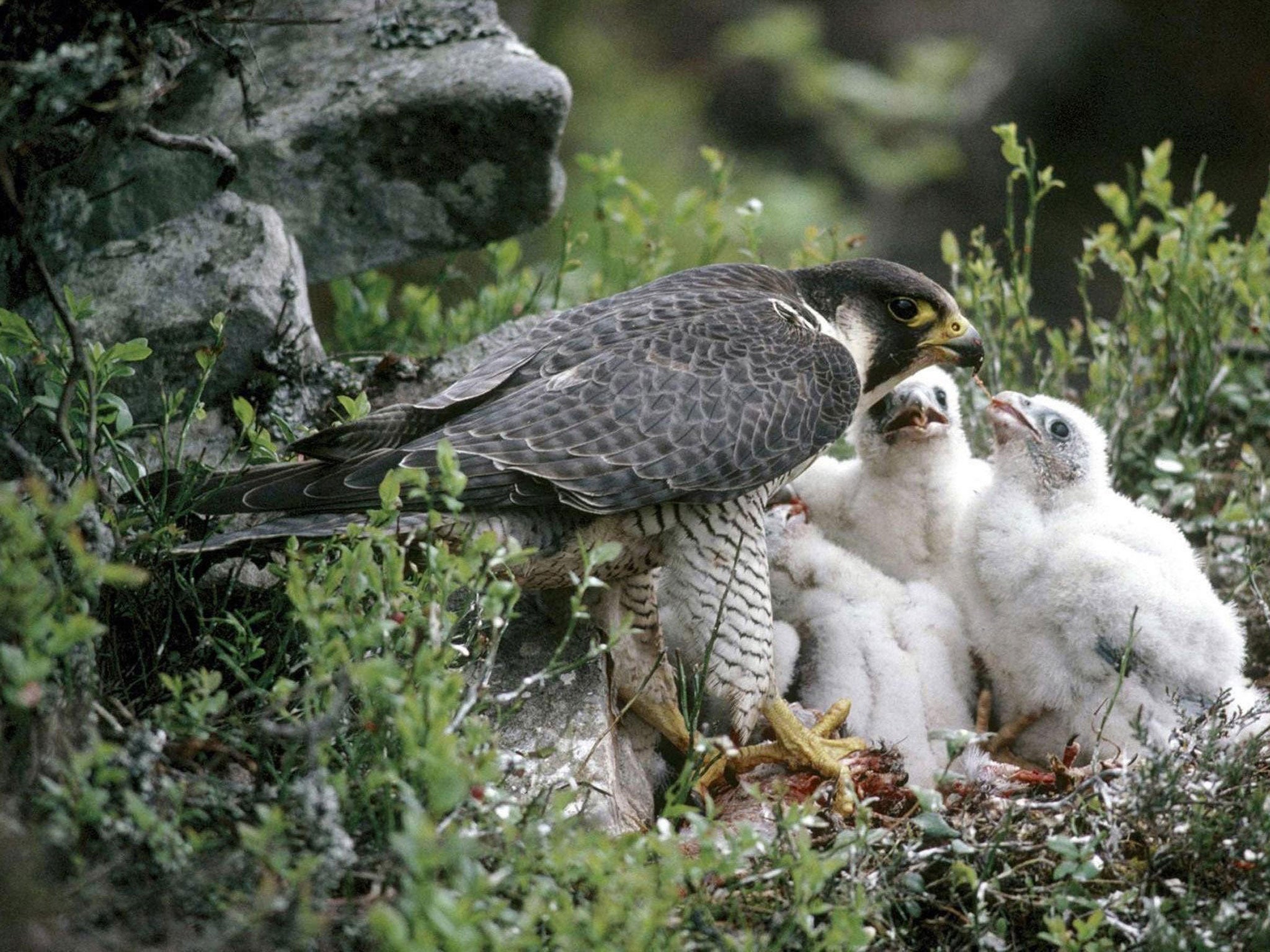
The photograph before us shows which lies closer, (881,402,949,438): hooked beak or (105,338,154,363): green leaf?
(105,338,154,363): green leaf

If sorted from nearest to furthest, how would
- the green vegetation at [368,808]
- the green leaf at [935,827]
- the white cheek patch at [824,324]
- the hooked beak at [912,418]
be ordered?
the green vegetation at [368,808] → the green leaf at [935,827] → the white cheek patch at [824,324] → the hooked beak at [912,418]

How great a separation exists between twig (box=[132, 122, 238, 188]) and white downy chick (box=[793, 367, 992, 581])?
84.6 inches

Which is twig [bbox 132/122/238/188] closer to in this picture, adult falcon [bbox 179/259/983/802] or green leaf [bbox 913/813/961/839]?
adult falcon [bbox 179/259/983/802]

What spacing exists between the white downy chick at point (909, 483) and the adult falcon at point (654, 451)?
1.09ft

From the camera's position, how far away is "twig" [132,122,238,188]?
3271mm

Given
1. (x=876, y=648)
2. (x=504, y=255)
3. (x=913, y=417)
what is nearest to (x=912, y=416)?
(x=913, y=417)

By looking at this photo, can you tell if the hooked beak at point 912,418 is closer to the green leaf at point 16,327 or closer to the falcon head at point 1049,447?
the falcon head at point 1049,447

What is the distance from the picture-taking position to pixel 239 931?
1899 millimetres

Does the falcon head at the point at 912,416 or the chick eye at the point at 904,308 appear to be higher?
the chick eye at the point at 904,308

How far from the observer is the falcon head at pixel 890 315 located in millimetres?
3752

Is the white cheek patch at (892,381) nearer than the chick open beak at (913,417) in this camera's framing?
Yes

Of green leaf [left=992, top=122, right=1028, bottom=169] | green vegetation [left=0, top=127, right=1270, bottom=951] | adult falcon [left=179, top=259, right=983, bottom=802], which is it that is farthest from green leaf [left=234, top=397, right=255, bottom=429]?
green leaf [left=992, top=122, right=1028, bottom=169]

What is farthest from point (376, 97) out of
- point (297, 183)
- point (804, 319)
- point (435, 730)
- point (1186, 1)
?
point (1186, 1)

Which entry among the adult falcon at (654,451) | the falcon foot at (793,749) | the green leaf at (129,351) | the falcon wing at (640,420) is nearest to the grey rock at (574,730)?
the adult falcon at (654,451)
